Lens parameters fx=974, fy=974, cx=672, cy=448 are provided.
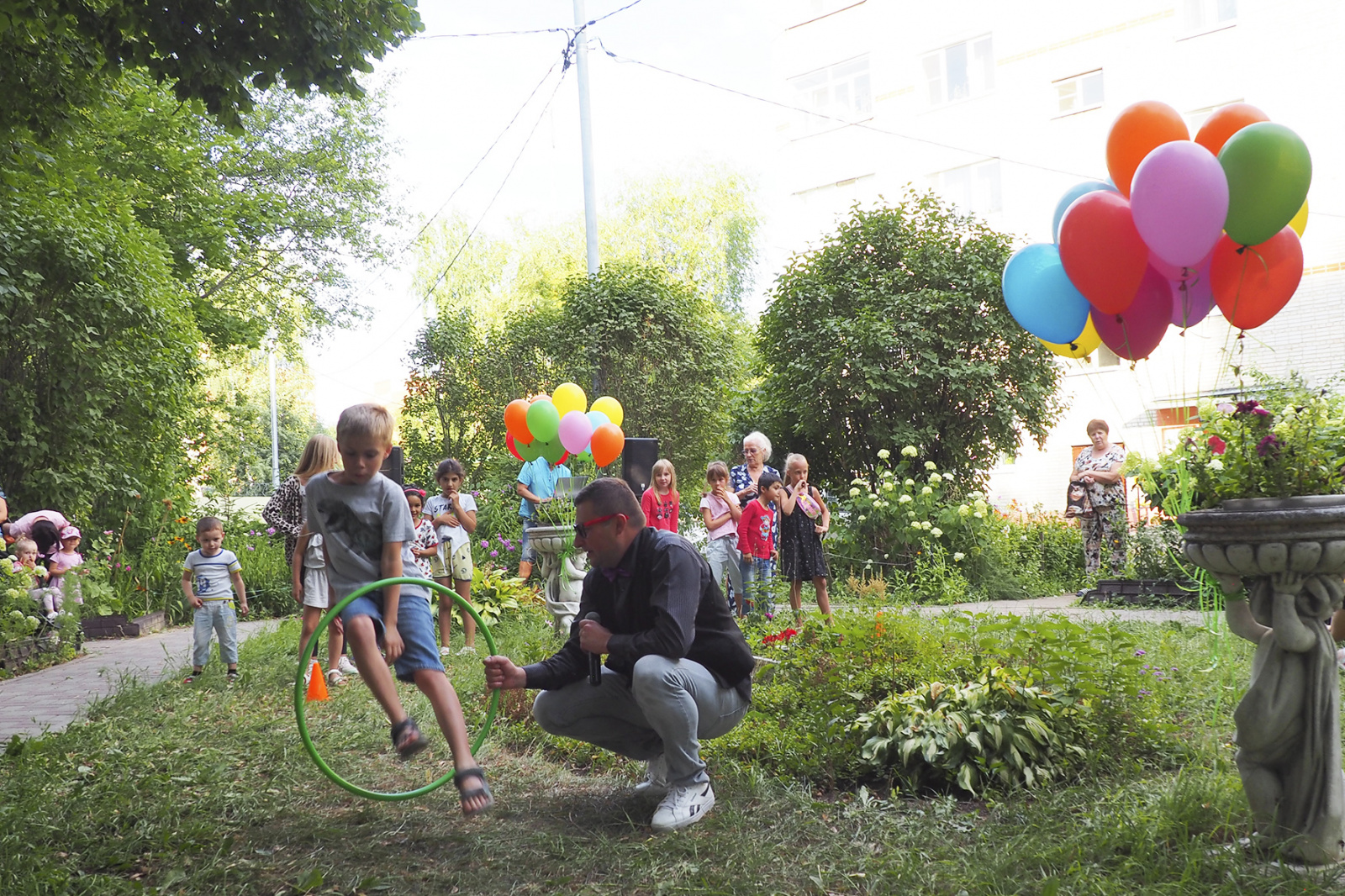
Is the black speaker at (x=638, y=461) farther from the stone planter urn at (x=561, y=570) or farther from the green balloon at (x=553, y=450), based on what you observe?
the stone planter urn at (x=561, y=570)

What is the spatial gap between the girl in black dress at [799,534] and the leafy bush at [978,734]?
4.23m

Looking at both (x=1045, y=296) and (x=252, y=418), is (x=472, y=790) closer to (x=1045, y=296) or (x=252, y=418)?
(x=1045, y=296)

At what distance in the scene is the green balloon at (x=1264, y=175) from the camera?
14.4 feet

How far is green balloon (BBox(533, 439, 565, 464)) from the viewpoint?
31.9 ft

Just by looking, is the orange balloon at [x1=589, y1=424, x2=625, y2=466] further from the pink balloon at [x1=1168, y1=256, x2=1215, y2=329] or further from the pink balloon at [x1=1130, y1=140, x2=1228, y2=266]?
the pink balloon at [x1=1130, y1=140, x2=1228, y2=266]

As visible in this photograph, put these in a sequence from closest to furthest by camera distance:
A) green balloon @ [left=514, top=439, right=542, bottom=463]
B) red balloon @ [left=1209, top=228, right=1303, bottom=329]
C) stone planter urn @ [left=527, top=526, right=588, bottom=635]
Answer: red balloon @ [left=1209, top=228, right=1303, bottom=329] → stone planter urn @ [left=527, top=526, right=588, bottom=635] → green balloon @ [left=514, top=439, right=542, bottom=463]

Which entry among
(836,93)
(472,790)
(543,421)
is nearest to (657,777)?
(472,790)

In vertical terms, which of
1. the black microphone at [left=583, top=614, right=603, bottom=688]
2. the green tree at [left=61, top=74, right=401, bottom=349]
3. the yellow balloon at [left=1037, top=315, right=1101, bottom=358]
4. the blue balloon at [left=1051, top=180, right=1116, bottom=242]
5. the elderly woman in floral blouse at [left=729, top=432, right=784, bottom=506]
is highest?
the green tree at [left=61, top=74, right=401, bottom=349]

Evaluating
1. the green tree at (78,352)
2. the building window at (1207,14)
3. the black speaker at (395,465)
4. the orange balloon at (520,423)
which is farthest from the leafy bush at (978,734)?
the building window at (1207,14)

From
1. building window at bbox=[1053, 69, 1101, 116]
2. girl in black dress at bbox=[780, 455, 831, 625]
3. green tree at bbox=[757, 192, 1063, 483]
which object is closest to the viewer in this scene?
girl in black dress at bbox=[780, 455, 831, 625]

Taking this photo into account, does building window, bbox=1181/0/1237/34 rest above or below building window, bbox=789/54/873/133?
below

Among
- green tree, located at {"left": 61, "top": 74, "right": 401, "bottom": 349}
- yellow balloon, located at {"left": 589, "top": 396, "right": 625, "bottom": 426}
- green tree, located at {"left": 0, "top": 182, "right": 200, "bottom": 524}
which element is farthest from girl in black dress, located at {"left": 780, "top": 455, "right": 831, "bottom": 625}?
green tree, located at {"left": 61, "top": 74, "right": 401, "bottom": 349}

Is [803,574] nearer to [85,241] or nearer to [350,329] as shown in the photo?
[85,241]

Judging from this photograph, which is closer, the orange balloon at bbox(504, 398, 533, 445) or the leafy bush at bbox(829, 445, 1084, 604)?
the orange balloon at bbox(504, 398, 533, 445)
